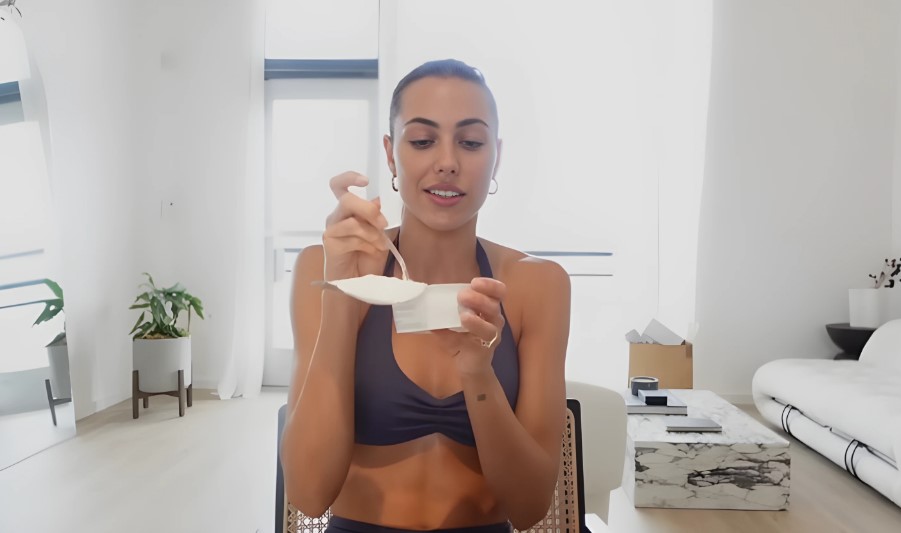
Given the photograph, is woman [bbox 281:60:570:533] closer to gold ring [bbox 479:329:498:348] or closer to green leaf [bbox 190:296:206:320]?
gold ring [bbox 479:329:498:348]

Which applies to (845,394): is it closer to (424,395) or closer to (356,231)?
(424,395)

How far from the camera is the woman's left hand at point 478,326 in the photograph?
0.81 meters

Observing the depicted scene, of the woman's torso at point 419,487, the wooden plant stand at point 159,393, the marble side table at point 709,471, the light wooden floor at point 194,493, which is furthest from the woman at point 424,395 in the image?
the wooden plant stand at point 159,393

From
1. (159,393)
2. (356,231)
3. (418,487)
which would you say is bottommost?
(159,393)

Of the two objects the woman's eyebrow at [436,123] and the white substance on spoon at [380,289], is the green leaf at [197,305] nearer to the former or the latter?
the woman's eyebrow at [436,123]

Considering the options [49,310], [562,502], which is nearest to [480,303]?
[562,502]

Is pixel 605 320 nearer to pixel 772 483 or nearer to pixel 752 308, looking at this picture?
pixel 752 308

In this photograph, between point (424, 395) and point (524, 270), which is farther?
point (524, 270)

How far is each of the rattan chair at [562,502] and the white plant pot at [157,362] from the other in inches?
119

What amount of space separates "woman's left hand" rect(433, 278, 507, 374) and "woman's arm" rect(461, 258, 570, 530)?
28mm

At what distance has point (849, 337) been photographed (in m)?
4.13

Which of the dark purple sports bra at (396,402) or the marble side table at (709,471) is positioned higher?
the dark purple sports bra at (396,402)

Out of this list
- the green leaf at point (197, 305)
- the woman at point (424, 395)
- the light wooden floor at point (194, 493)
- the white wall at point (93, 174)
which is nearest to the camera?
the woman at point (424, 395)

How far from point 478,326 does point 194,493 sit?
237 centimetres
